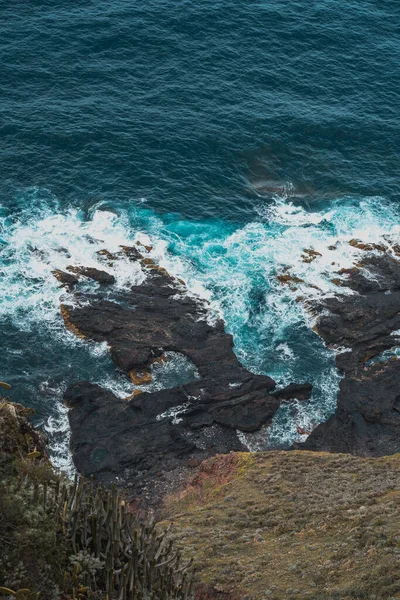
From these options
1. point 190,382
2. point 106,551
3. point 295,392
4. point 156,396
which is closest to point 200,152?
point 190,382

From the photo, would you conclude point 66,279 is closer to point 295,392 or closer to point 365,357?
point 295,392

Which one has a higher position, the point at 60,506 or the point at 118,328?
the point at 60,506

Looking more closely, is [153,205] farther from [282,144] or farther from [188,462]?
[188,462]

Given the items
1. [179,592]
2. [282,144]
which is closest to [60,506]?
[179,592]

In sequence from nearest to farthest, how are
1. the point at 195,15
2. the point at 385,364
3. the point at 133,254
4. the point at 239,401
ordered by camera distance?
the point at 239,401
the point at 385,364
the point at 133,254
the point at 195,15

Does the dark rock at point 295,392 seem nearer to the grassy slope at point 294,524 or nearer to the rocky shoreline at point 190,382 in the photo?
the rocky shoreline at point 190,382

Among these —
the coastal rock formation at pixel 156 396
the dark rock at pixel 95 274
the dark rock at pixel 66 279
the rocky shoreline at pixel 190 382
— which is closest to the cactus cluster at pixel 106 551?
the rocky shoreline at pixel 190 382
